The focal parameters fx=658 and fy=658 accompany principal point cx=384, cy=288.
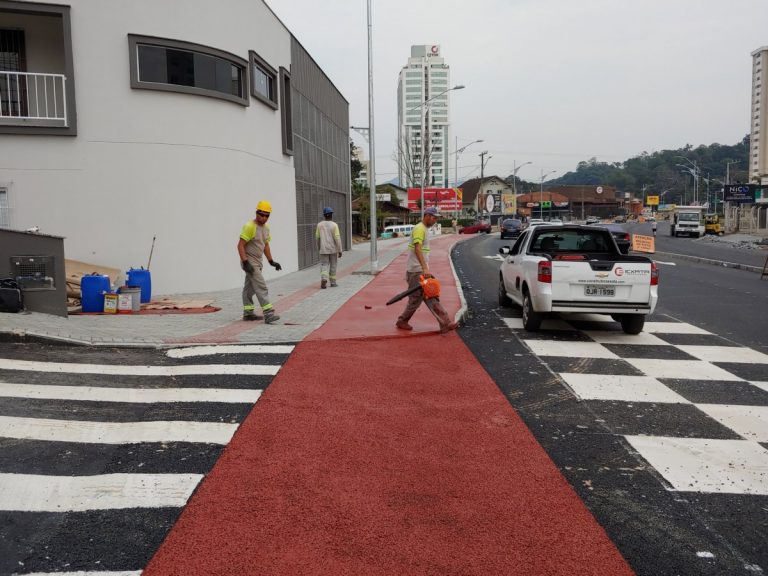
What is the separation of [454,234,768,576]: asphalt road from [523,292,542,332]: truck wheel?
153mm

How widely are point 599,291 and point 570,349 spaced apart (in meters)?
1.08

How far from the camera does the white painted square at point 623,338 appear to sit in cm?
938

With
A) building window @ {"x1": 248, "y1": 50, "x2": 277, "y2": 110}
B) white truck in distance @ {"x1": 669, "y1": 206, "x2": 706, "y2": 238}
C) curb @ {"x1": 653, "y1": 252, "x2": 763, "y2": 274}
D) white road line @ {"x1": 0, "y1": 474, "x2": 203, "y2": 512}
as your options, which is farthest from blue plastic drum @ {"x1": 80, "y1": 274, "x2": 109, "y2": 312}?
white truck in distance @ {"x1": 669, "y1": 206, "x2": 706, "y2": 238}

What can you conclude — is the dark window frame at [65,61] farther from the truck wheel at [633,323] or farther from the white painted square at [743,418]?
the white painted square at [743,418]

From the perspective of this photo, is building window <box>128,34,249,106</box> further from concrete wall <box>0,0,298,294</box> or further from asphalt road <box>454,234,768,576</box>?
asphalt road <box>454,234,768,576</box>

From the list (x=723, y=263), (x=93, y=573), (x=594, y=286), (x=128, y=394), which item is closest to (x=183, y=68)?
(x=128, y=394)

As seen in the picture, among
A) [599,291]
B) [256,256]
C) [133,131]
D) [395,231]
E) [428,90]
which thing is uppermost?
[428,90]

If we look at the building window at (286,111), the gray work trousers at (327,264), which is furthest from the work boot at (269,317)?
the building window at (286,111)

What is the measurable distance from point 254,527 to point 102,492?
1179 mm

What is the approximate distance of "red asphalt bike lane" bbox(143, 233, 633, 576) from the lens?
3350 mm

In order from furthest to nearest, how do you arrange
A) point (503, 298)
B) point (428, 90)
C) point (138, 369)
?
point (428, 90)
point (503, 298)
point (138, 369)

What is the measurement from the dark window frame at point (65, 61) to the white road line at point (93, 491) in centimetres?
1014

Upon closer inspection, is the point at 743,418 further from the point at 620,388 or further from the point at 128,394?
the point at 128,394

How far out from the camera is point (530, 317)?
9.88 metres
